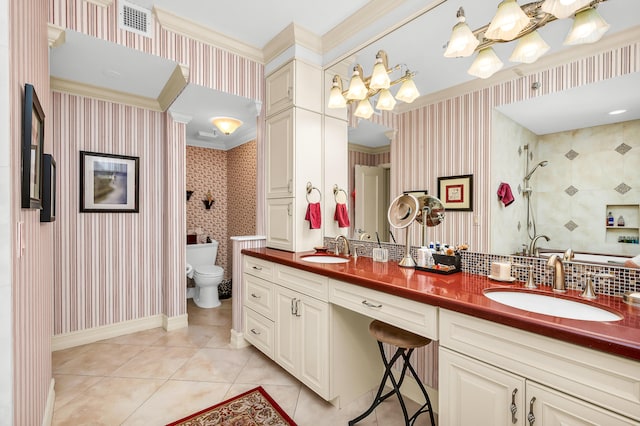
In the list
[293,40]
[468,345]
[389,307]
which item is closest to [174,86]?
[293,40]

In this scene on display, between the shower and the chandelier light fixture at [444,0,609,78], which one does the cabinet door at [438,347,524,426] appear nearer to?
the shower

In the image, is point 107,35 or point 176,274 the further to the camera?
point 176,274

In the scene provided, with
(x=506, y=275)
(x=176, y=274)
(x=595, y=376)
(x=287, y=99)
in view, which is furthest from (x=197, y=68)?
(x=595, y=376)

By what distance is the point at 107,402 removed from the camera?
1.94m

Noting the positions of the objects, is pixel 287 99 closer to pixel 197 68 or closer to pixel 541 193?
pixel 197 68

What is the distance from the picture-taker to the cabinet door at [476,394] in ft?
3.34

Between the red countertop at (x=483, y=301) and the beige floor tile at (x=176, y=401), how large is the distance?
1.03 m

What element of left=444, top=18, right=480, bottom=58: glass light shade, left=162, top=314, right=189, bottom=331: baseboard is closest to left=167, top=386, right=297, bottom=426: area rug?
left=162, top=314, right=189, bottom=331: baseboard

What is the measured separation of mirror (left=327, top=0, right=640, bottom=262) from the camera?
123cm

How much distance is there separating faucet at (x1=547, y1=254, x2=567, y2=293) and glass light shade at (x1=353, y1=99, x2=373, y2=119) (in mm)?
1451

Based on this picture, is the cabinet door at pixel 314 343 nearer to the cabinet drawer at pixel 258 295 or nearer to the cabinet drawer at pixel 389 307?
the cabinet drawer at pixel 389 307

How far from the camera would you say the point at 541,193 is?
134cm

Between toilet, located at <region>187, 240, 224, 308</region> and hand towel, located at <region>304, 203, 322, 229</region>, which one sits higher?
hand towel, located at <region>304, 203, 322, 229</region>

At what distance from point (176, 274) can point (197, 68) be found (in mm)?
2039
